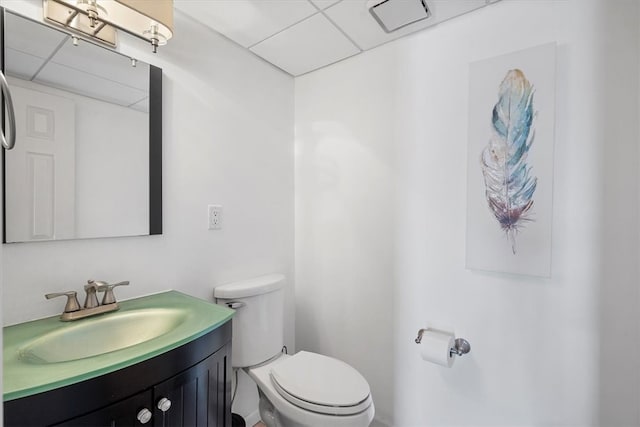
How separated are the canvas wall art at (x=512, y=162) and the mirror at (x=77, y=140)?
4.63ft

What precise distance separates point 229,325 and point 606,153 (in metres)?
1.54

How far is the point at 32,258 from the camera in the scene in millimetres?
1075

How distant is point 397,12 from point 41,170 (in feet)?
5.09

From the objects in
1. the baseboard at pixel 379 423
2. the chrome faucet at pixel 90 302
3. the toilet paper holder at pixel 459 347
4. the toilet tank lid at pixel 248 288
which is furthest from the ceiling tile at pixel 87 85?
the baseboard at pixel 379 423

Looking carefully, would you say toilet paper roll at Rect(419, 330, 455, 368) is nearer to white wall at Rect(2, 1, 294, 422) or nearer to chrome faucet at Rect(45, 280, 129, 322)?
white wall at Rect(2, 1, 294, 422)

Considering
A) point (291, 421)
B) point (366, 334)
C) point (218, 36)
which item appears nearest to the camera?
point (291, 421)

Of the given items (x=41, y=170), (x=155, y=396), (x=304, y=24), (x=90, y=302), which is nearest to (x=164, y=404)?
(x=155, y=396)

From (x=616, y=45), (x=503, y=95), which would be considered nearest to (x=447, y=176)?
(x=503, y=95)

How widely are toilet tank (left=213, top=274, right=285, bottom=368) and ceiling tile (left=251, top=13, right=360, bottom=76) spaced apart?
128 cm

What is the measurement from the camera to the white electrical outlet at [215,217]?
1.59 metres

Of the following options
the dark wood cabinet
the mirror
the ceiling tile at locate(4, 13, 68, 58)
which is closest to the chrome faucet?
the mirror

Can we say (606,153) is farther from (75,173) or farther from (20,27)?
(20,27)

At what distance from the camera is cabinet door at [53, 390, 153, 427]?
752mm

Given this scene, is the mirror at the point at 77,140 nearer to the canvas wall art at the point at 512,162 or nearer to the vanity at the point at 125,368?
the vanity at the point at 125,368
